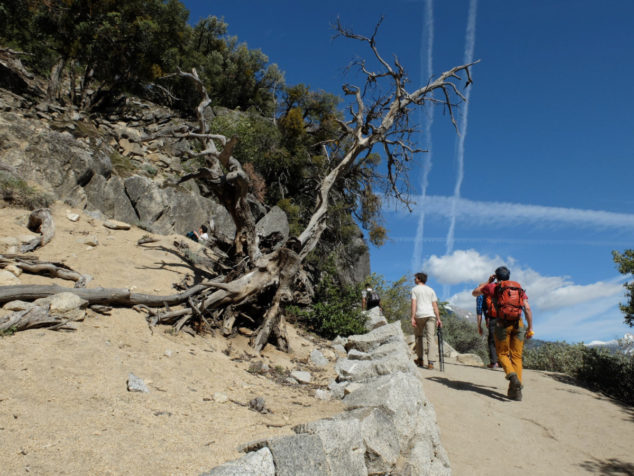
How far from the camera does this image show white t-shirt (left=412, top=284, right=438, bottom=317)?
7300 mm

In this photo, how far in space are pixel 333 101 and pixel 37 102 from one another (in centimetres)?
1477

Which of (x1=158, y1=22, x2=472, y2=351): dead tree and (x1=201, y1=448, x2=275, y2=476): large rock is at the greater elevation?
(x1=158, y1=22, x2=472, y2=351): dead tree

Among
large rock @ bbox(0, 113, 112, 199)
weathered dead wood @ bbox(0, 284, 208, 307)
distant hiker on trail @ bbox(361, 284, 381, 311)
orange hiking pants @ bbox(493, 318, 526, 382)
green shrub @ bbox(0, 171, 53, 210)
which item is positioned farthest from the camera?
distant hiker on trail @ bbox(361, 284, 381, 311)

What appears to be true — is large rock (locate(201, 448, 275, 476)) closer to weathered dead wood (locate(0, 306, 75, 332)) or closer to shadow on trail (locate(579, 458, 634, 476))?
weathered dead wood (locate(0, 306, 75, 332))

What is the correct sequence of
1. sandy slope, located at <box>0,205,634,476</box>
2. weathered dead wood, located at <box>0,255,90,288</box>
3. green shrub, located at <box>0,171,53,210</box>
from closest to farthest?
sandy slope, located at <box>0,205,634,476</box>, weathered dead wood, located at <box>0,255,90,288</box>, green shrub, located at <box>0,171,53,210</box>

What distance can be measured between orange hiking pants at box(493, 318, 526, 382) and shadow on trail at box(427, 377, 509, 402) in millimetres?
596

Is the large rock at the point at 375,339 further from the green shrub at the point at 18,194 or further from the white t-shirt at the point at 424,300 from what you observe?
the green shrub at the point at 18,194

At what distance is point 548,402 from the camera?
250 inches

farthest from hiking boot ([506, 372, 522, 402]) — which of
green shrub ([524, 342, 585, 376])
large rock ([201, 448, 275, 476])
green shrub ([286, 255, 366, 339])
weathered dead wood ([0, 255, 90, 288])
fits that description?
weathered dead wood ([0, 255, 90, 288])

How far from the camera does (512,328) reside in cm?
588

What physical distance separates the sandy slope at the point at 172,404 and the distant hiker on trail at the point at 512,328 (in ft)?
1.88

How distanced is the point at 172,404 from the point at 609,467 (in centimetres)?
524

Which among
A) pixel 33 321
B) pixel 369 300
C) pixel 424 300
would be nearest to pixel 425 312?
pixel 424 300

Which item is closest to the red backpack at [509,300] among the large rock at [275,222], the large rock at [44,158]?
the large rock at [275,222]
